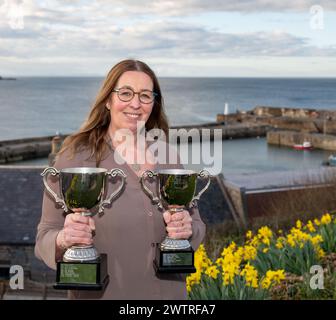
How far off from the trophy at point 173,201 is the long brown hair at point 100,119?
0.28 m

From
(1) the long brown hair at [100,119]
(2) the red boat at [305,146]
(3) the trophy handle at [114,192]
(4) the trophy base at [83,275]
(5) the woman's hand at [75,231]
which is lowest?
(4) the trophy base at [83,275]

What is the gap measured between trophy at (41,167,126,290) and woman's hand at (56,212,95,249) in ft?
0.20

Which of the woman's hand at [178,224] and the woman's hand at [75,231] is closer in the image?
the woman's hand at [75,231]

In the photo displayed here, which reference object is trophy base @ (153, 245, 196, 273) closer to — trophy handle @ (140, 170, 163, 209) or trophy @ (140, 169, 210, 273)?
trophy @ (140, 169, 210, 273)

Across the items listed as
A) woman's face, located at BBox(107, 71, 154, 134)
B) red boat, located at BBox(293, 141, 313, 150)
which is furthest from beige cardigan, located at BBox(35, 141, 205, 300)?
red boat, located at BBox(293, 141, 313, 150)

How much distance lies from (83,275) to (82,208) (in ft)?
1.01

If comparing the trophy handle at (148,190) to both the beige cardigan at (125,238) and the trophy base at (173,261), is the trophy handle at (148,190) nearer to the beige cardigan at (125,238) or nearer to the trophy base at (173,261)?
the beige cardigan at (125,238)

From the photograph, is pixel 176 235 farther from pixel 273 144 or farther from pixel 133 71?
pixel 273 144

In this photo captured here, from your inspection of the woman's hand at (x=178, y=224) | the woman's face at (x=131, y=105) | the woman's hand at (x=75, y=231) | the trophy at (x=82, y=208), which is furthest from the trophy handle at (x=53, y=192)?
the woman's hand at (x=178, y=224)

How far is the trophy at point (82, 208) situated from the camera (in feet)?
8.14

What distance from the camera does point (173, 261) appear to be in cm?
259
